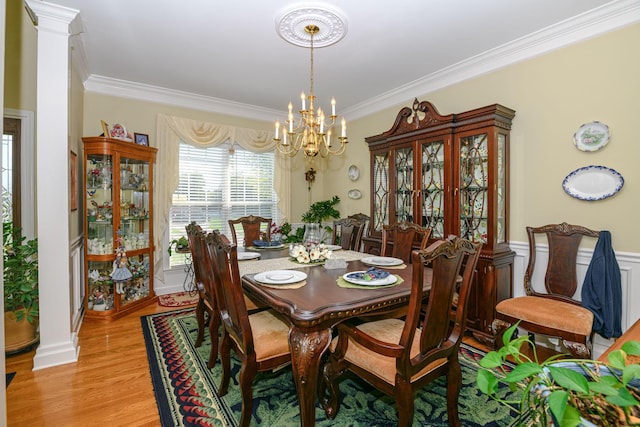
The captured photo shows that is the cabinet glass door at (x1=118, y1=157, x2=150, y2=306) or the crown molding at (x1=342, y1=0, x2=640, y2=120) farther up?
the crown molding at (x1=342, y1=0, x2=640, y2=120)

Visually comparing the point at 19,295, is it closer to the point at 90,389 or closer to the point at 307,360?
the point at 90,389

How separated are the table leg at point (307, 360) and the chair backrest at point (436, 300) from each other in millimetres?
389

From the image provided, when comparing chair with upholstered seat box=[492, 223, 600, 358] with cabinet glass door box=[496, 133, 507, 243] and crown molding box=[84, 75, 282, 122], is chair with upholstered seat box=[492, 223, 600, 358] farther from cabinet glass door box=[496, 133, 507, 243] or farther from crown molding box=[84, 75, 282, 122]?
crown molding box=[84, 75, 282, 122]

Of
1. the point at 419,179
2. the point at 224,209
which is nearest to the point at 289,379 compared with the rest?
the point at 419,179

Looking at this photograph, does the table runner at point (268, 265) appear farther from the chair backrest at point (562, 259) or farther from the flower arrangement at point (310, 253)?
the chair backrest at point (562, 259)

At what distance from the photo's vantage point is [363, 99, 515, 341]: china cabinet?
9.14 feet

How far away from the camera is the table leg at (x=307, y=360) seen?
1.53 m

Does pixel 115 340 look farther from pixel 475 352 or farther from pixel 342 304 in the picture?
pixel 475 352

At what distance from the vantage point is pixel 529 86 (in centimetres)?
285

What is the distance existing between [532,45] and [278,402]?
347 cm

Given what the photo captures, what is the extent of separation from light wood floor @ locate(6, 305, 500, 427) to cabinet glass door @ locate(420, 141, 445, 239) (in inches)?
44.8

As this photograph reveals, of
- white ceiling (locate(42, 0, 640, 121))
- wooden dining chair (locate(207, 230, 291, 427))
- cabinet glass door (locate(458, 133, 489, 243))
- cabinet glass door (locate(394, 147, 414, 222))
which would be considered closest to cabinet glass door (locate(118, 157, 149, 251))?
white ceiling (locate(42, 0, 640, 121))

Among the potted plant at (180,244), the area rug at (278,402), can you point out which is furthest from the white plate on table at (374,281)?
the potted plant at (180,244)

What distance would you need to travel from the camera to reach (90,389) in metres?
2.12
